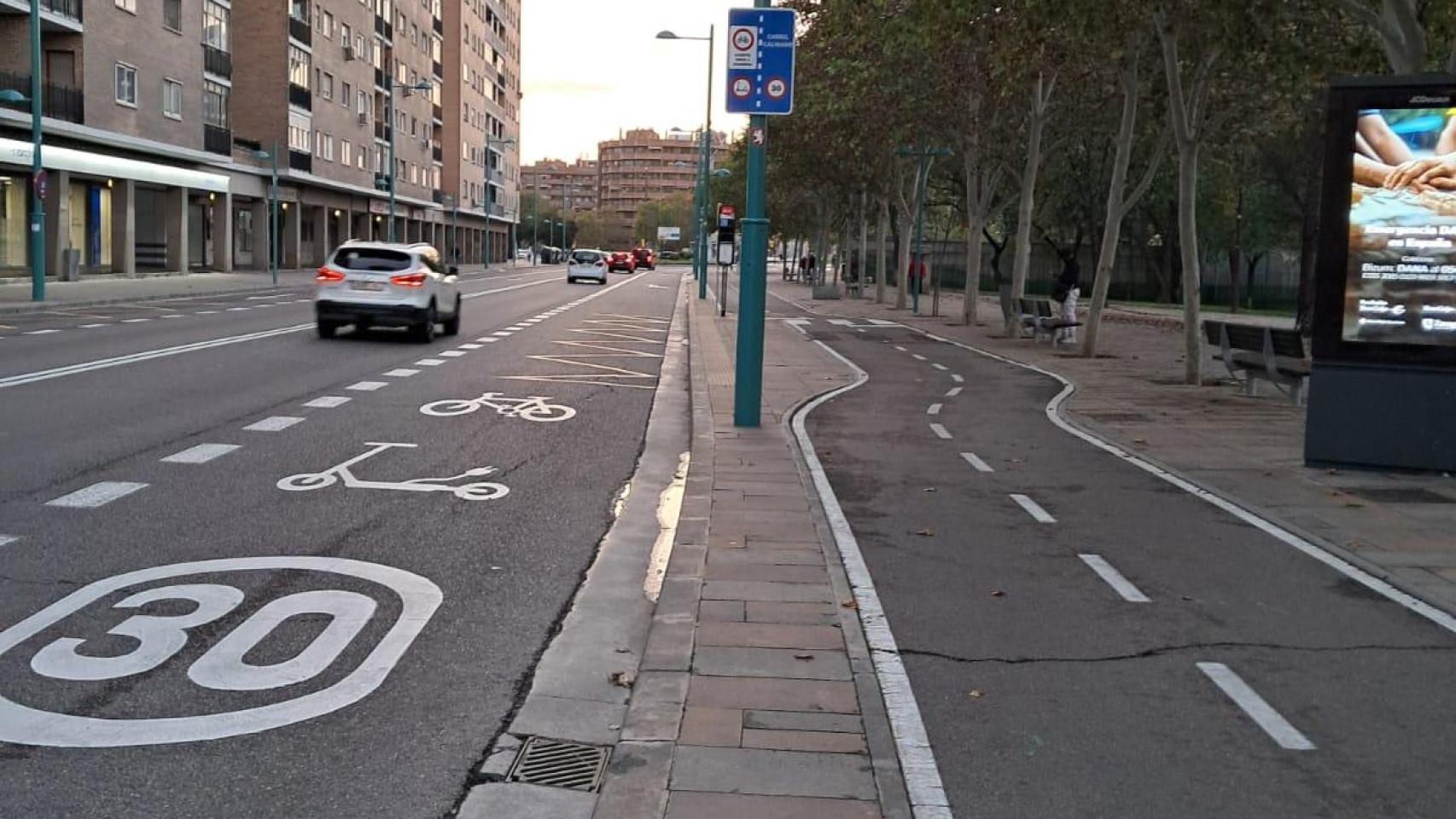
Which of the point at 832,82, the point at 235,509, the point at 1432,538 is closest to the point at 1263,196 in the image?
the point at 832,82

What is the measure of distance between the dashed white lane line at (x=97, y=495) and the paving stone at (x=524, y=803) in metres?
5.15

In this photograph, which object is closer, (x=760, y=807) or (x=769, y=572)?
(x=760, y=807)

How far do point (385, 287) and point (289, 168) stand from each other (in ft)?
140

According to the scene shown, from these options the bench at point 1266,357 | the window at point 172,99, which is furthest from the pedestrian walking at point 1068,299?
the window at point 172,99

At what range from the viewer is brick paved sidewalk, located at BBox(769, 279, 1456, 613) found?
8.56 meters

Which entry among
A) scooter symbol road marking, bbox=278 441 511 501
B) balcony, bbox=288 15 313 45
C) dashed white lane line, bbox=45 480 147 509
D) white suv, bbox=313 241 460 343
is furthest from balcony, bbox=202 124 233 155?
dashed white lane line, bbox=45 480 147 509

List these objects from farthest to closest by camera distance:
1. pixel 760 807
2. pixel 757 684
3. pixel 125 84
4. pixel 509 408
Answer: pixel 125 84
pixel 509 408
pixel 757 684
pixel 760 807

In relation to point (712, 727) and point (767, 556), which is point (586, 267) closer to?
point (767, 556)

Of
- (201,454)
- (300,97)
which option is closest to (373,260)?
(201,454)

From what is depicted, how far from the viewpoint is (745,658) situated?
572cm

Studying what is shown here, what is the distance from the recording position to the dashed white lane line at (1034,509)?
9.31 m

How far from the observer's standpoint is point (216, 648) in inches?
228

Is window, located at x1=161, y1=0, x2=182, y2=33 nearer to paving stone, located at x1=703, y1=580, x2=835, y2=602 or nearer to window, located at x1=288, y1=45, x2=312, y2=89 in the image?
window, located at x1=288, y1=45, x2=312, y2=89

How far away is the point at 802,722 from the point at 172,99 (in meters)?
49.4
